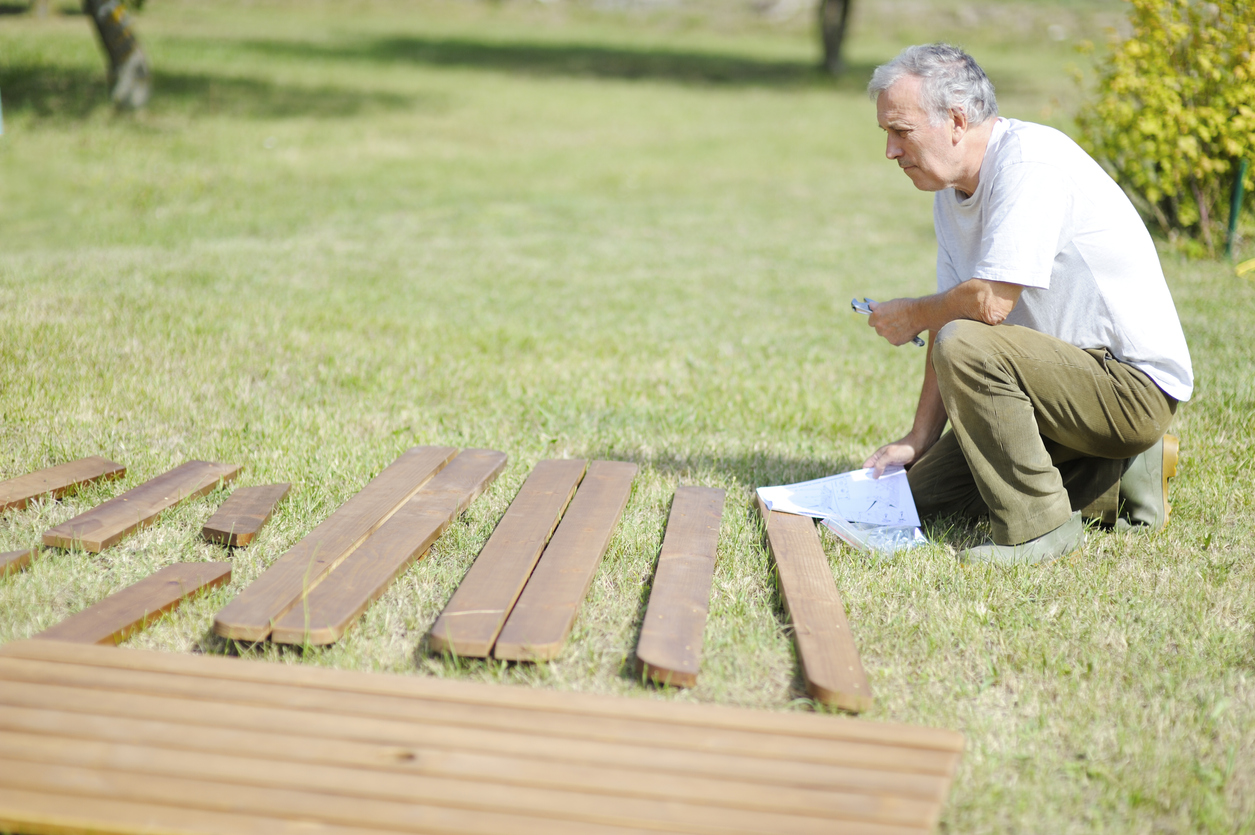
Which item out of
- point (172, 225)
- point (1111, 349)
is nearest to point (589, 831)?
point (1111, 349)

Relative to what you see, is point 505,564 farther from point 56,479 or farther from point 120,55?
point 120,55

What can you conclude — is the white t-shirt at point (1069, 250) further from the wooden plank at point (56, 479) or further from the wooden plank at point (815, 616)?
the wooden plank at point (56, 479)

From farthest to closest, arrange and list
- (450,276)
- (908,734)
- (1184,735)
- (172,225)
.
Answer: (172,225)
(450,276)
(1184,735)
(908,734)

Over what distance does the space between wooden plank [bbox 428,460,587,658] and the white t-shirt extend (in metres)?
1.59

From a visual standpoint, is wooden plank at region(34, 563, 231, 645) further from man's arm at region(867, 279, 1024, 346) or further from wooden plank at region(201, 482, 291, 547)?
man's arm at region(867, 279, 1024, 346)

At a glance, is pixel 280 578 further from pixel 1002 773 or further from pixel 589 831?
pixel 1002 773

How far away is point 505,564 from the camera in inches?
116

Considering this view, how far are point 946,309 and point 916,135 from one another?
1.79 ft

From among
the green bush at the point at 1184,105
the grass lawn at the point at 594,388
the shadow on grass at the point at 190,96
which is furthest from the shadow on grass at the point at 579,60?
the green bush at the point at 1184,105

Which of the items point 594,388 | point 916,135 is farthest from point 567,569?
point 594,388

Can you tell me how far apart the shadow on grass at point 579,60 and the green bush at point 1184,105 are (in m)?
18.5

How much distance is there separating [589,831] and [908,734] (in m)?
0.73

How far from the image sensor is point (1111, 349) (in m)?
3.14

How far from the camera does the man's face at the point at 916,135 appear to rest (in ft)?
9.72
